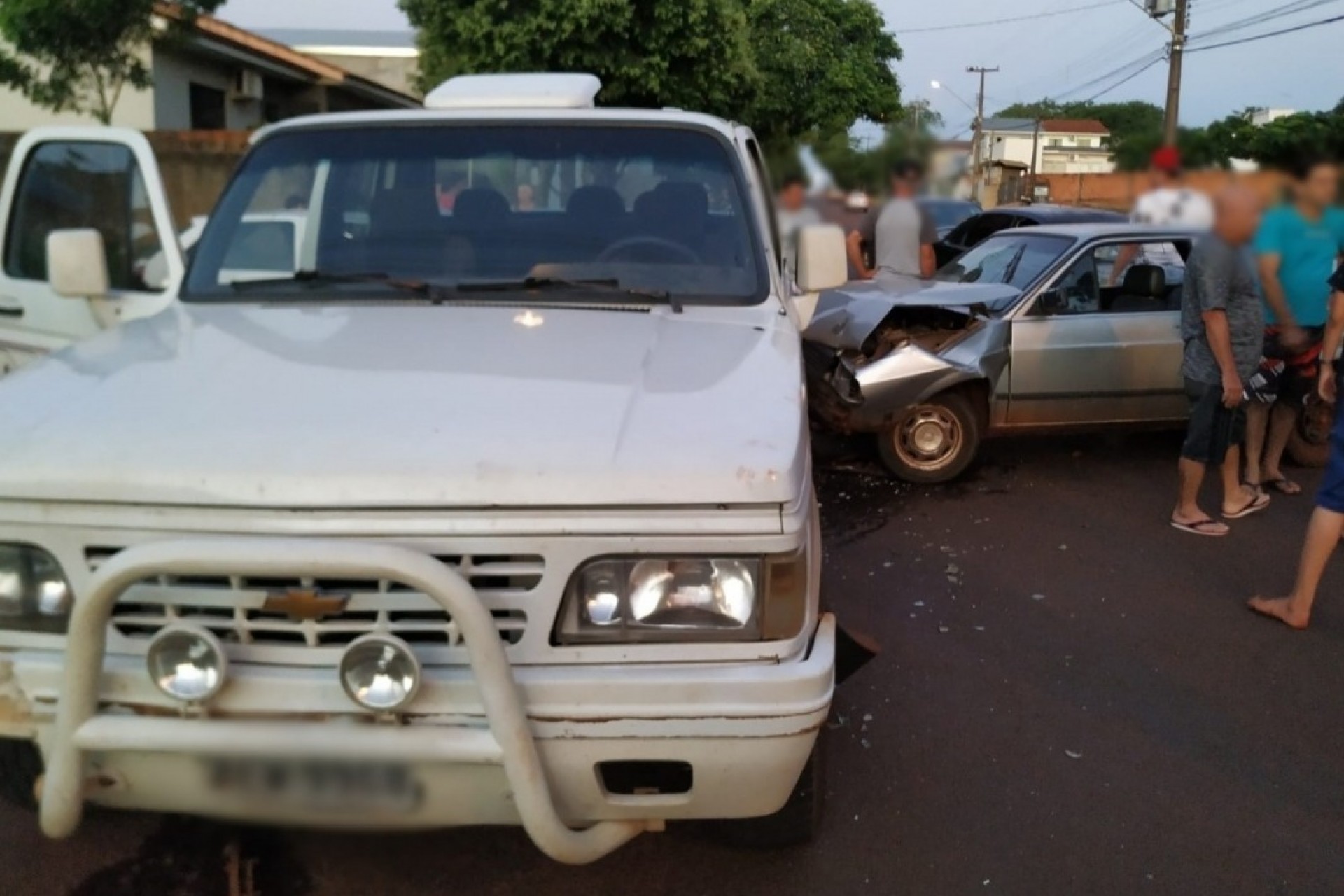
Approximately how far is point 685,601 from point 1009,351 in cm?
511

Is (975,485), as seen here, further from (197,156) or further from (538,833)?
(197,156)

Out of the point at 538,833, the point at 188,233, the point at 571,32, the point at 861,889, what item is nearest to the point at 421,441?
the point at 538,833

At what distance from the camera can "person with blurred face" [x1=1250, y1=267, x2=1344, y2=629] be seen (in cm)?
475

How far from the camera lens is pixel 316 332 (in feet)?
10.8

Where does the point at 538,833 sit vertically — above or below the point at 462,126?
below

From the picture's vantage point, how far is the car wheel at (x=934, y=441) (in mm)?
7207

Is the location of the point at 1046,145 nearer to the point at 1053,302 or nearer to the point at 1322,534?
the point at 1053,302

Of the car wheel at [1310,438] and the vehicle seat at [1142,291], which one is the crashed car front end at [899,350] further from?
the car wheel at [1310,438]

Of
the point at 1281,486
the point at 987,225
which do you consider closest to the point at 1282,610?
the point at 1281,486

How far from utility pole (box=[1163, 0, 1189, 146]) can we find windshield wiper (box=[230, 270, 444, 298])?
2342mm

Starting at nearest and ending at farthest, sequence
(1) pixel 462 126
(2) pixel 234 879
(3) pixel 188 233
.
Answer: (2) pixel 234 879 < (1) pixel 462 126 < (3) pixel 188 233

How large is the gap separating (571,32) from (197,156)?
5556 mm

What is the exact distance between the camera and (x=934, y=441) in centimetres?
728

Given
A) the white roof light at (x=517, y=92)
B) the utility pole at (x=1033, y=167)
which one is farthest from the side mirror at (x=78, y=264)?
the utility pole at (x=1033, y=167)
